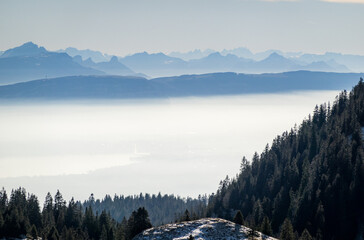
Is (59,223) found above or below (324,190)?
below

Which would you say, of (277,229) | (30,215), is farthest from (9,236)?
(277,229)

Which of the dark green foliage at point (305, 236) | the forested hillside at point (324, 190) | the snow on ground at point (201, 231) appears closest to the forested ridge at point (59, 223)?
the snow on ground at point (201, 231)

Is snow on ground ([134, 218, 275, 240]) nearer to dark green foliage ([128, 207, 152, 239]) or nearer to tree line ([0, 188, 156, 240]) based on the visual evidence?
dark green foliage ([128, 207, 152, 239])

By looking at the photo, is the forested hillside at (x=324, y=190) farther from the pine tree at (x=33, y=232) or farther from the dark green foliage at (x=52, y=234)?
the pine tree at (x=33, y=232)

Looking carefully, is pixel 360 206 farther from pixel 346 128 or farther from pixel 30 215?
pixel 30 215

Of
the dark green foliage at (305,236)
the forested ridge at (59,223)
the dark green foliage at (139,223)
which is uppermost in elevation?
the dark green foliage at (139,223)

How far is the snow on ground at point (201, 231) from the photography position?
90312 millimetres

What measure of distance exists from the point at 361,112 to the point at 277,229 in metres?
55.5

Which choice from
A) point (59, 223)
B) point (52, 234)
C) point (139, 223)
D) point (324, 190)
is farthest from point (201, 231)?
point (59, 223)

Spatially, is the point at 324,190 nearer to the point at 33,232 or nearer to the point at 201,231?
the point at 201,231

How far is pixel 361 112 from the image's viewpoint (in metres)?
177

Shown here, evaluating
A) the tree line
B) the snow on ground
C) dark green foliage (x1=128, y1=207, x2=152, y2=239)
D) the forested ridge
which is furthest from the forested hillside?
the tree line

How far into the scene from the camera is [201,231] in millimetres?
91875

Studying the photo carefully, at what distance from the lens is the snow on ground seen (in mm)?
90312
